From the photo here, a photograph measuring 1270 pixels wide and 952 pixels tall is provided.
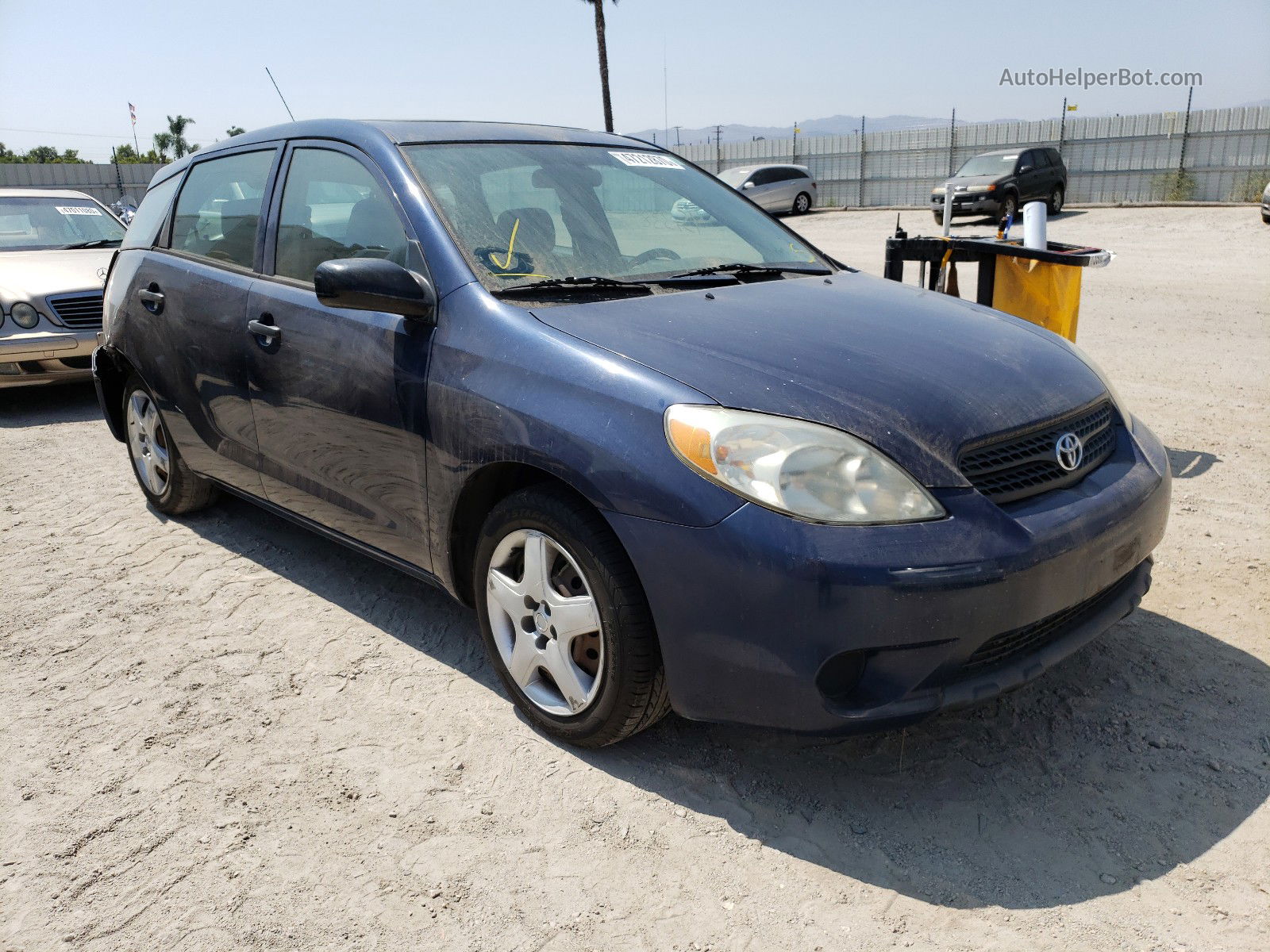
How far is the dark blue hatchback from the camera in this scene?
2316 millimetres

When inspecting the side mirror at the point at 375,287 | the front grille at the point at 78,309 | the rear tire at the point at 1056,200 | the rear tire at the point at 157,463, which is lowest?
the rear tire at the point at 1056,200

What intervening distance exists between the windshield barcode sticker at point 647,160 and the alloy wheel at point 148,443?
2422mm

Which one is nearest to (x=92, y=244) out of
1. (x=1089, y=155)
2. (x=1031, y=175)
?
(x=1031, y=175)

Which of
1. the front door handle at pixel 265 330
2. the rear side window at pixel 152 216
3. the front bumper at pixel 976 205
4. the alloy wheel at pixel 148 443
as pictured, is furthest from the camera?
the front bumper at pixel 976 205

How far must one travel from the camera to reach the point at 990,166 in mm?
22875

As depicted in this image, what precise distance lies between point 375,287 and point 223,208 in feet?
5.29

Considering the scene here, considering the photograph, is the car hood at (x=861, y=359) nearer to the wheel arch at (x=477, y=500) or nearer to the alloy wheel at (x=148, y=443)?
the wheel arch at (x=477, y=500)

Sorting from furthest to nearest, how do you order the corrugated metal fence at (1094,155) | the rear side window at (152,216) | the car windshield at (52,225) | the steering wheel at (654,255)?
the corrugated metal fence at (1094,155)
the car windshield at (52,225)
the rear side window at (152,216)
the steering wheel at (654,255)

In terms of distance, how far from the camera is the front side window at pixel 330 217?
3.26 m

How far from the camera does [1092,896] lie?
7.39 feet

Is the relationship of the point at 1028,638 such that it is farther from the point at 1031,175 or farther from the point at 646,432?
the point at 1031,175

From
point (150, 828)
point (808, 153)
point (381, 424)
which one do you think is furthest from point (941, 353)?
point (808, 153)

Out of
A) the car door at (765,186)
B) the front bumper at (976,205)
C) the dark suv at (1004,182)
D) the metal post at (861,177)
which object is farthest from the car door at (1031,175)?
the metal post at (861,177)

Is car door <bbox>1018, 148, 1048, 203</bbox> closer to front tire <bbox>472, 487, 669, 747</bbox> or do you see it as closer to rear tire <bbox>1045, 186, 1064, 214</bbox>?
rear tire <bbox>1045, 186, 1064, 214</bbox>
